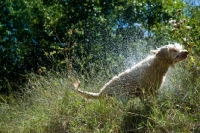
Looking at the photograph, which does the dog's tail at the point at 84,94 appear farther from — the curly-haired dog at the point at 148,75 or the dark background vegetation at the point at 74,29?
the dark background vegetation at the point at 74,29

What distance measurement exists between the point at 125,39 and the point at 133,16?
2.82ft

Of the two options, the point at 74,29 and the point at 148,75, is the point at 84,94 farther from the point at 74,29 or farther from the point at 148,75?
the point at 74,29

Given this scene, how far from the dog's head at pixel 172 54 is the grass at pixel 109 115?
10.6 inches

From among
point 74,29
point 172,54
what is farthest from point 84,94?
point 74,29

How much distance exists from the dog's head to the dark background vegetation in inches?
123

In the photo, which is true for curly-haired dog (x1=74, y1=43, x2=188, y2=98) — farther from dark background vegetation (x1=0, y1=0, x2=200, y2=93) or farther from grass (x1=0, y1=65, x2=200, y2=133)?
dark background vegetation (x1=0, y1=0, x2=200, y2=93)

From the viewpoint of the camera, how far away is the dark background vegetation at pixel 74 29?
371 inches

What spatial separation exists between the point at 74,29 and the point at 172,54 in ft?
14.2

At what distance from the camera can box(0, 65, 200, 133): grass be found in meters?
4.91

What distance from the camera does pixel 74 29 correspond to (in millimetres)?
9773

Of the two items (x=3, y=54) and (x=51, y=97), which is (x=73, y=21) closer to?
(x=3, y=54)

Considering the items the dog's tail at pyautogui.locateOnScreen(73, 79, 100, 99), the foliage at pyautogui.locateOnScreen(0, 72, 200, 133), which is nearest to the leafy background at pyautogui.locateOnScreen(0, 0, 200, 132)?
the foliage at pyautogui.locateOnScreen(0, 72, 200, 133)

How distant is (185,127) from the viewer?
4.71 meters

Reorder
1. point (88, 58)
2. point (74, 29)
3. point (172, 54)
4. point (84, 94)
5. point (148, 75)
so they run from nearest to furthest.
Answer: point (172, 54), point (148, 75), point (84, 94), point (88, 58), point (74, 29)
